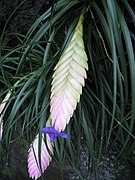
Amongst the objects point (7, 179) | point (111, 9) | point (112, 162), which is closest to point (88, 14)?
point (111, 9)

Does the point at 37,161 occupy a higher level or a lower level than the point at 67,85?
lower

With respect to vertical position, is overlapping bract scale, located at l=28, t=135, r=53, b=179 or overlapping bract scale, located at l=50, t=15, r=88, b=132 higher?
overlapping bract scale, located at l=50, t=15, r=88, b=132

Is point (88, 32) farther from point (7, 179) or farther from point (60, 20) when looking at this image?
point (7, 179)

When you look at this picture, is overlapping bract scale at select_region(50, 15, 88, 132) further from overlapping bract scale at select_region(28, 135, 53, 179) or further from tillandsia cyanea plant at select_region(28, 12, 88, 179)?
overlapping bract scale at select_region(28, 135, 53, 179)

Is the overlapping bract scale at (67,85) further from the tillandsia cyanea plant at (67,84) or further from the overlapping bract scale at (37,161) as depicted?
the overlapping bract scale at (37,161)

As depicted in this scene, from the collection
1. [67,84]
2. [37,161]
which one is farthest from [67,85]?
[37,161]

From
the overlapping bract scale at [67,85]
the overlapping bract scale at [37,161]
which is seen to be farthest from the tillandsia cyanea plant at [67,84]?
the overlapping bract scale at [37,161]

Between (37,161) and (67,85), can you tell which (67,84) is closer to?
(67,85)

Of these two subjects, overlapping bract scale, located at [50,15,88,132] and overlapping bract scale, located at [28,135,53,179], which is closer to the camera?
overlapping bract scale, located at [50,15,88,132]

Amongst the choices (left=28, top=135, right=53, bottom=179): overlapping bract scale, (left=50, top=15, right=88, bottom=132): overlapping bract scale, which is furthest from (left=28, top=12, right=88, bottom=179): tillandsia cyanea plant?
(left=28, top=135, right=53, bottom=179): overlapping bract scale
